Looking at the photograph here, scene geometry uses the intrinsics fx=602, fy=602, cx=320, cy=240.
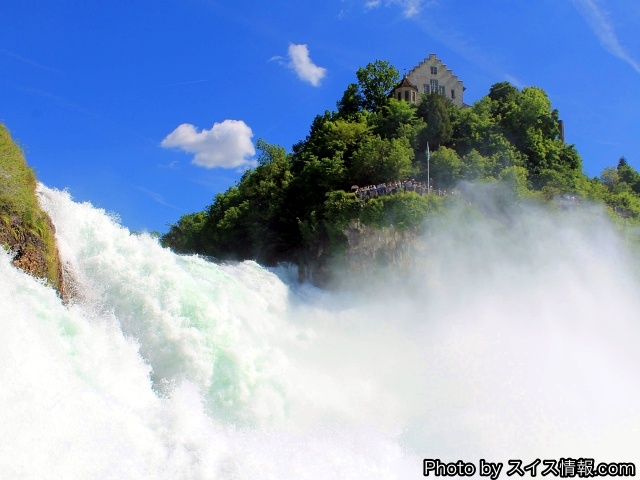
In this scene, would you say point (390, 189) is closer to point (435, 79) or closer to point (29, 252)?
point (29, 252)

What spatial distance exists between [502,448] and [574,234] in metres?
18.3

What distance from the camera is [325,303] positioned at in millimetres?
24156

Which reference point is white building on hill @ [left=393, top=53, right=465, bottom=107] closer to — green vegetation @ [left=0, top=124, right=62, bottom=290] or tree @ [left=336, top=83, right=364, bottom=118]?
tree @ [left=336, top=83, right=364, bottom=118]

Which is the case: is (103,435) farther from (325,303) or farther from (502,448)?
(325,303)

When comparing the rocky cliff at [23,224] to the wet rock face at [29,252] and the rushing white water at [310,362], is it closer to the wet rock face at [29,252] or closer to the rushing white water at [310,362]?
the wet rock face at [29,252]

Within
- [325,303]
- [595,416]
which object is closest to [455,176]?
[325,303]

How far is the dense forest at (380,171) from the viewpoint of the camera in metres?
27.9

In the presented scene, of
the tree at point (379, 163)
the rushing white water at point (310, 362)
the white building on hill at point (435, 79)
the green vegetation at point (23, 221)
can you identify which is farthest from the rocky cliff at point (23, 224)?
the white building on hill at point (435, 79)

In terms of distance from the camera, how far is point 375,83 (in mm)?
42969

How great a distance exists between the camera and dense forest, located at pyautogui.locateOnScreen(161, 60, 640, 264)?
27891 mm

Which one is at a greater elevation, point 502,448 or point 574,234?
point 574,234

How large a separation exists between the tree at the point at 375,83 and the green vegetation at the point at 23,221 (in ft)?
106

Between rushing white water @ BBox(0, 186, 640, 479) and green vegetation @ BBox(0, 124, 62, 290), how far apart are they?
1.89 ft

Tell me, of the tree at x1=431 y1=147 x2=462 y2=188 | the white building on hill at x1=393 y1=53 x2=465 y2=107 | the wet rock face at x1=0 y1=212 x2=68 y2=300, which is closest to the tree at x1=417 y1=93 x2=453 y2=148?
the tree at x1=431 y1=147 x2=462 y2=188
